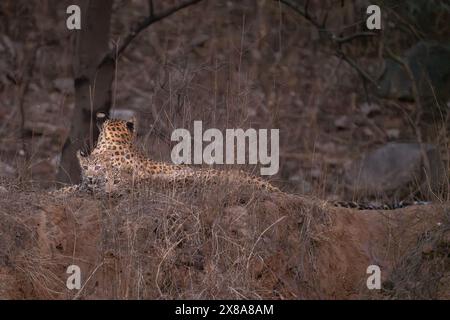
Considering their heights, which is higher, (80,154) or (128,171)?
(80,154)

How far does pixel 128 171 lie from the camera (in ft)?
30.4

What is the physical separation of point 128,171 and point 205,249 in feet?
4.32

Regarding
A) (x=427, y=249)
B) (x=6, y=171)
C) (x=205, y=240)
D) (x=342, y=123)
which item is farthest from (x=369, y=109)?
(x=205, y=240)

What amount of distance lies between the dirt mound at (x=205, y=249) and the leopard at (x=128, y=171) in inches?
6.9

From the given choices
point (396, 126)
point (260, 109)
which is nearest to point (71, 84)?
point (260, 109)

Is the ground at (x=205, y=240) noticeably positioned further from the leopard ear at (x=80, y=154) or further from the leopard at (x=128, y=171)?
the leopard ear at (x=80, y=154)

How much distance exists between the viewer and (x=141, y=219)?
835cm

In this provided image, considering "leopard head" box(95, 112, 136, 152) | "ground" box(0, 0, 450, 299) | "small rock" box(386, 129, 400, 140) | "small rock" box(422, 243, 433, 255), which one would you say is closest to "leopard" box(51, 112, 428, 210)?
"leopard head" box(95, 112, 136, 152)

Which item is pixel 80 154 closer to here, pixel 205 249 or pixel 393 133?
pixel 205 249

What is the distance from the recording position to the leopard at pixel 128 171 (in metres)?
8.77

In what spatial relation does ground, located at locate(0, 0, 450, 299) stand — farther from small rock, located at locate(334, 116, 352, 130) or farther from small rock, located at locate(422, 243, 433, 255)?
small rock, located at locate(334, 116, 352, 130)

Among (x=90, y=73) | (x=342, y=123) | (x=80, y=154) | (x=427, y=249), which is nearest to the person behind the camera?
(x=427, y=249)

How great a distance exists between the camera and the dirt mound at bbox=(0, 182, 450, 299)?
26.4ft

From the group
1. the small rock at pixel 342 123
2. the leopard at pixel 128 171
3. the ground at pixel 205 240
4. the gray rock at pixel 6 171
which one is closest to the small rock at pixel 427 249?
the ground at pixel 205 240
